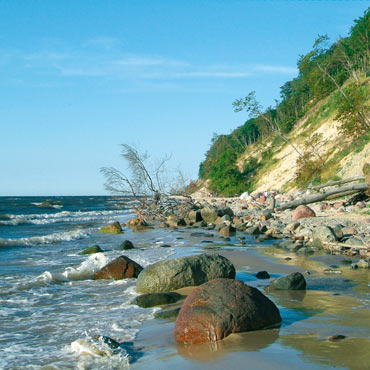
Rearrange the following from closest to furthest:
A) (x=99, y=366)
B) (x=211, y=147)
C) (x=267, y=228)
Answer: (x=99, y=366), (x=267, y=228), (x=211, y=147)

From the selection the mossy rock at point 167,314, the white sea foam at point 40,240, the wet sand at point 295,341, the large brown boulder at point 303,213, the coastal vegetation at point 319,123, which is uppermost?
the coastal vegetation at point 319,123

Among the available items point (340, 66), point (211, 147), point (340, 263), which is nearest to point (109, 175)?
point (340, 263)

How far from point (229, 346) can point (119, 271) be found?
5.06 meters

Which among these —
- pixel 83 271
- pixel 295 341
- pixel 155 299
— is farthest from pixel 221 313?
pixel 83 271

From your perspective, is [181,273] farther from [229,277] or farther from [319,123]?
[319,123]

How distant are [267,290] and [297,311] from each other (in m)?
1.29

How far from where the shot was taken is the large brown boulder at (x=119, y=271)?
29.6ft

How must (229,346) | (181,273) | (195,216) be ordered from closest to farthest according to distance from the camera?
(229,346), (181,273), (195,216)

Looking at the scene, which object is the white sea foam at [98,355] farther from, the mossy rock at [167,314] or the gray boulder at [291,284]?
the gray boulder at [291,284]

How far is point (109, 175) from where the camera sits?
828 inches

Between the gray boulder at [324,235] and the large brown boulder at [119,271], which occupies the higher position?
the gray boulder at [324,235]

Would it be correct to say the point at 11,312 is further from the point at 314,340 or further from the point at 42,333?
the point at 314,340

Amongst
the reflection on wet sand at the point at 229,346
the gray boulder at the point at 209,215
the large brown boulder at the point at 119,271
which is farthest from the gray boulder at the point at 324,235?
the gray boulder at the point at 209,215

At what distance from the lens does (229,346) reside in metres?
4.33
